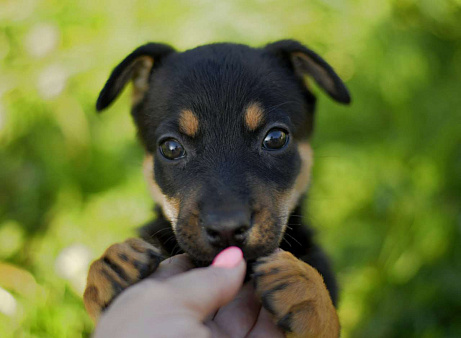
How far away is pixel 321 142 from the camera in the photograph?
18.2 ft

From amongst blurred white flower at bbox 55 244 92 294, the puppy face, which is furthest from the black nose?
blurred white flower at bbox 55 244 92 294

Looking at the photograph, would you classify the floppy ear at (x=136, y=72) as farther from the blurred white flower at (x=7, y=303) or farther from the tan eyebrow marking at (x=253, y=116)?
the blurred white flower at (x=7, y=303)

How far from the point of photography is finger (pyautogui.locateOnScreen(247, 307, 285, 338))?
7.87 feet

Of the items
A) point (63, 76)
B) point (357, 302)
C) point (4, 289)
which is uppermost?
point (63, 76)

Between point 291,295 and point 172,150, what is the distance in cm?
115

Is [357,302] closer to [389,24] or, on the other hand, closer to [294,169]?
[294,169]

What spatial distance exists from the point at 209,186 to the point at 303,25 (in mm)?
3803

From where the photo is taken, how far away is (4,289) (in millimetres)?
4141

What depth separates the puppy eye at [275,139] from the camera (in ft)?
9.05

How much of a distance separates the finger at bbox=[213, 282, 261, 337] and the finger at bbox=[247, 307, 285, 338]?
Result: 2.0 inches

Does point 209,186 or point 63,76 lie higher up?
point 209,186

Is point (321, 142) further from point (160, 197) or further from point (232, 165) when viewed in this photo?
point (232, 165)

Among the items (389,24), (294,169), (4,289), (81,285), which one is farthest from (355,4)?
(4,289)

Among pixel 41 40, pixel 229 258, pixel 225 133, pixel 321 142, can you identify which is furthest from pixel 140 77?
pixel 321 142
